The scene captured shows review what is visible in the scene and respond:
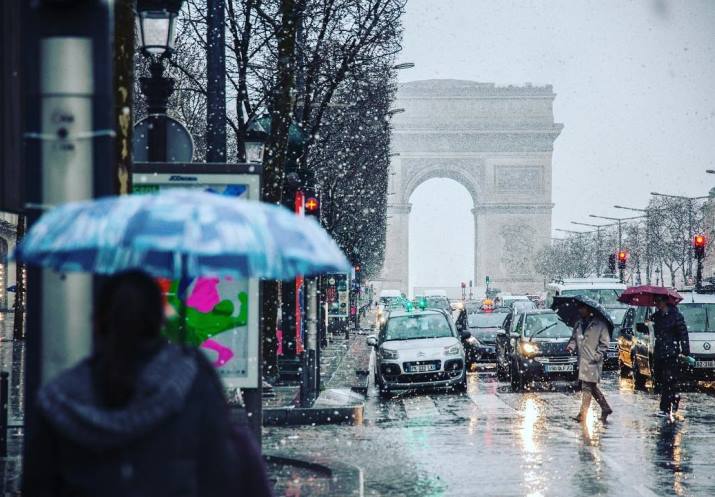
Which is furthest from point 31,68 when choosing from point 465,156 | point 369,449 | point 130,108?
point 465,156

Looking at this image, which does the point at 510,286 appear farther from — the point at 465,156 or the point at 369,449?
the point at 369,449

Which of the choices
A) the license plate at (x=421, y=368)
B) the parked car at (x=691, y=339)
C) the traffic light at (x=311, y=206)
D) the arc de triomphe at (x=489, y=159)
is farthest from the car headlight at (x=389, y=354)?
the arc de triomphe at (x=489, y=159)

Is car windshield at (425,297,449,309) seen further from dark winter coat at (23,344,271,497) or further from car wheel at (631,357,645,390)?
dark winter coat at (23,344,271,497)

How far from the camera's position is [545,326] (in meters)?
23.4

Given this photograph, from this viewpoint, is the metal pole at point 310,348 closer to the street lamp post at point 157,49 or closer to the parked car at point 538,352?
the street lamp post at point 157,49

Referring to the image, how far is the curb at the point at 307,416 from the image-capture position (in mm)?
15141

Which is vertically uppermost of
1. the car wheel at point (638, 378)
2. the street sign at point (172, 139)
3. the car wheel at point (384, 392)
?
the street sign at point (172, 139)

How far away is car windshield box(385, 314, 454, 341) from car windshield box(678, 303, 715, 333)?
12.9 feet

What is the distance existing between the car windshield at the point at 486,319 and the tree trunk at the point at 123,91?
24.4 meters

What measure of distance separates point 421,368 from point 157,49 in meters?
10.7

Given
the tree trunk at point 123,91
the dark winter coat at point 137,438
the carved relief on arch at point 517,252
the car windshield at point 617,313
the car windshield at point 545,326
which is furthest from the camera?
the carved relief on arch at point 517,252

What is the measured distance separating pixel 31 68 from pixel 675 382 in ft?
41.6

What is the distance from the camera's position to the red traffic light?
17.3 meters

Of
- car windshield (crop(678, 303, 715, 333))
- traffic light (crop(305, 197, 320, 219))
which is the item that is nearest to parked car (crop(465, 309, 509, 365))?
car windshield (crop(678, 303, 715, 333))
